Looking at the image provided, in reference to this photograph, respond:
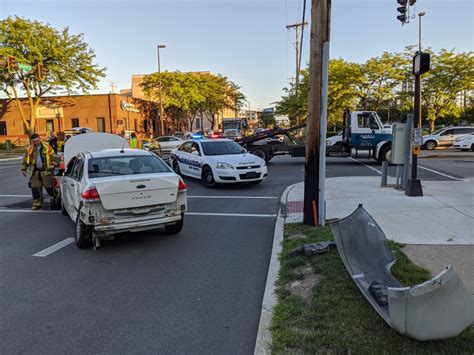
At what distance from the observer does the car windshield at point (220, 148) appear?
43.4ft

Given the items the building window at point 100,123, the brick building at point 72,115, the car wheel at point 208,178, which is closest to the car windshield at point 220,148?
the car wheel at point 208,178

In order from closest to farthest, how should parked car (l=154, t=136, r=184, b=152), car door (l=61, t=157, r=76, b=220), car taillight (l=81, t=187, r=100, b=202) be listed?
car taillight (l=81, t=187, r=100, b=202)
car door (l=61, t=157, r=76, b=220)
parked car (l=154, t=136, r=184, b=152)

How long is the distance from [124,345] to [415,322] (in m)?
2.40

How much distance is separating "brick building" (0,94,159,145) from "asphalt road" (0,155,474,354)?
123 ft

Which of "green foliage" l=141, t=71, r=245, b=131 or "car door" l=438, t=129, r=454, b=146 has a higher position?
"green foliage" l=141, t=71, r=245, b=131

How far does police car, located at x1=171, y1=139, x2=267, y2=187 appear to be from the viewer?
39.5ft

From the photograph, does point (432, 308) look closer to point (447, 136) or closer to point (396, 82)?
point (447, 136)

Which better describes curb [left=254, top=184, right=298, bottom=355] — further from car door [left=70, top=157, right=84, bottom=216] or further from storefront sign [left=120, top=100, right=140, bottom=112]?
storefront sign [left=120, top=100, right=140, bottom=112]

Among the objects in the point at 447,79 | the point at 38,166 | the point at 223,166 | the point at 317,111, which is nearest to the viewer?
the point at 317,111

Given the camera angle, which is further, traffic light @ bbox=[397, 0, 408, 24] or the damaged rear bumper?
traffic light @ bbox=[397, 0, 408, 24]

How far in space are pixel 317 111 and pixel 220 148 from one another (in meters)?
6.93

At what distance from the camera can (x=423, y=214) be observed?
780 cm

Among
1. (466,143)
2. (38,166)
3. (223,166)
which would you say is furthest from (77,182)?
(466,143)

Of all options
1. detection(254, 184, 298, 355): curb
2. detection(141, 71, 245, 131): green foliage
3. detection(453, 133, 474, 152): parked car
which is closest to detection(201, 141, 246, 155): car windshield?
detection(254, 184, 298, 355): curb
